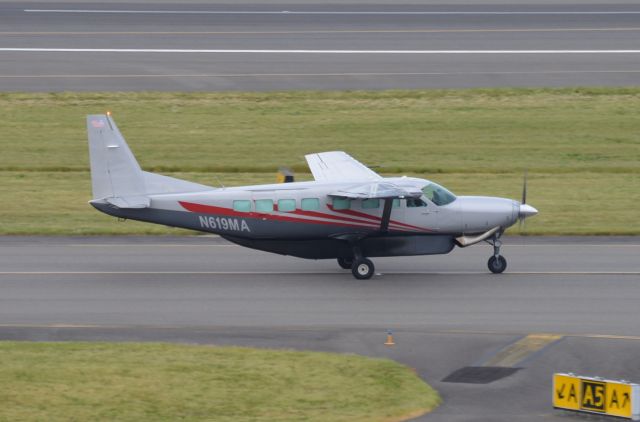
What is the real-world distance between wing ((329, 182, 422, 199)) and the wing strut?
313 mm

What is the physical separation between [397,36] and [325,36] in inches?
140

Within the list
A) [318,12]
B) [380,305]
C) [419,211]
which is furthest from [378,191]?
[318,12]

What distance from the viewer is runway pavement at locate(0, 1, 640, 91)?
49000mm

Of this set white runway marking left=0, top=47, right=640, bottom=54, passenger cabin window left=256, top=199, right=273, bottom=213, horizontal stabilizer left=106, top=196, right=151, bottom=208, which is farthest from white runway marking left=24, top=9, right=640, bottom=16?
horizontal stabilizer left=106, top=196, right=151, bottom=208

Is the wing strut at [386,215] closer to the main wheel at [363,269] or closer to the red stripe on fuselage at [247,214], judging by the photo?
the red stripe on fuselage at [247,214]

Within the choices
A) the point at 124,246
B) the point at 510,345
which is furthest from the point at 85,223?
the point at 510,345

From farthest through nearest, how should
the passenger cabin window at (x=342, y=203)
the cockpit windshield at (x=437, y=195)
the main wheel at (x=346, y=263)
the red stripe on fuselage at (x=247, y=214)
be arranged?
the main wheel at (x=346, y=263)
the cockpit windshield at (x=437, y=195)
the passenger cabin window at (x=342, y=203)
the red stripe on fuselage at (x=247, y=214)

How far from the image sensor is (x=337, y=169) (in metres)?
29.0

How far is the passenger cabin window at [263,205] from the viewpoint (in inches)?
1025

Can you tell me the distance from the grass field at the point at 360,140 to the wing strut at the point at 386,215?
9257 mm

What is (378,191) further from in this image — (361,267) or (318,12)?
(318,12)

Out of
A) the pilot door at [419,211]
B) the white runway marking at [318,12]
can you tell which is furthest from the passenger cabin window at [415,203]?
the white runway marking at [318,12]

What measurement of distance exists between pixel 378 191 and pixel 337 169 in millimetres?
3724

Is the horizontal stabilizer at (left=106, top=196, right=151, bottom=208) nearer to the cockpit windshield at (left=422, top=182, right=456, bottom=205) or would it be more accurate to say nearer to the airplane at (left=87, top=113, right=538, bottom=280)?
the airplane at (left=87, top=113, right=538, bottom=280)
